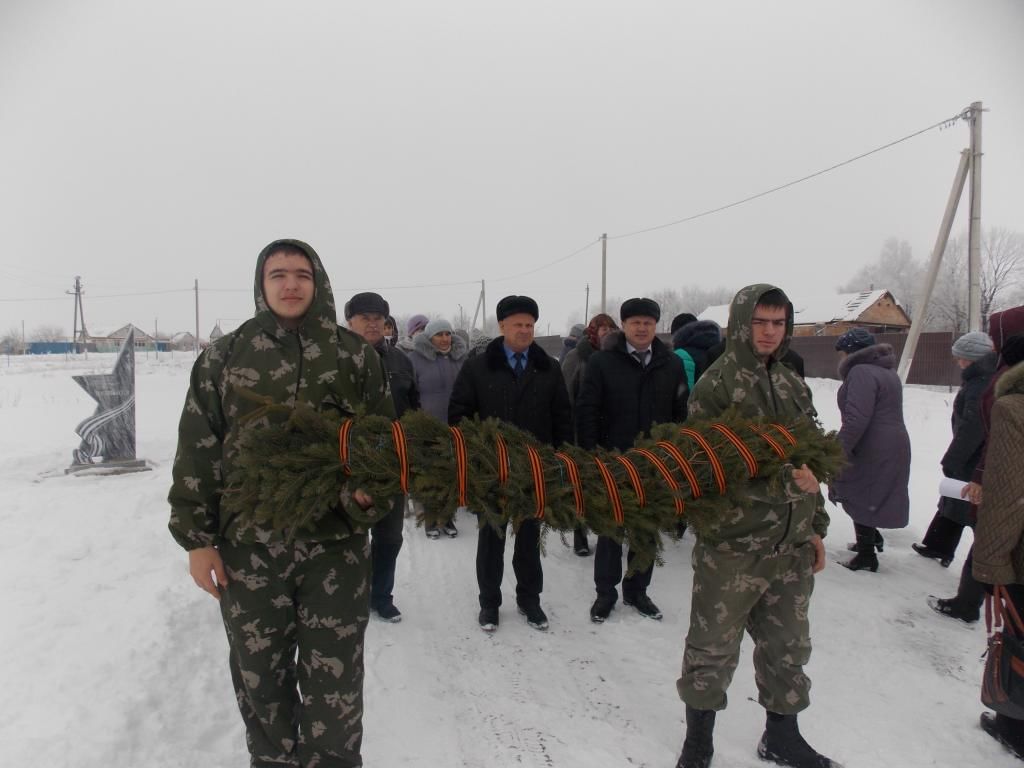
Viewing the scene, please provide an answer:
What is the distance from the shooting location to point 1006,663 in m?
2.37

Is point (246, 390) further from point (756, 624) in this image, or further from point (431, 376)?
point (431, 376)

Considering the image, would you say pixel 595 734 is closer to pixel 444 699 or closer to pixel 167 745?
pixel 444 699

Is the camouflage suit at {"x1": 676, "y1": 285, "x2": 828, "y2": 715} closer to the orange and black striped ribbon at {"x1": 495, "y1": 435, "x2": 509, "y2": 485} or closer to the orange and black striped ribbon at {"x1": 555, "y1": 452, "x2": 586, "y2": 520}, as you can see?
the orange and black striped ribbon at {"x1": 555, "y1": 452, "x2": 586, "y2": 520}

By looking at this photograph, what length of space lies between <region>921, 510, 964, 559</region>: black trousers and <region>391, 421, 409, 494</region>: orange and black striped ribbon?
15.4ft

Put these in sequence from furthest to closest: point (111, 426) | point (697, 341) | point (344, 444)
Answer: point (111, 426), point (697, 341), point (344, 444)

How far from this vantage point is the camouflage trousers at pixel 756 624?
2.36 metres

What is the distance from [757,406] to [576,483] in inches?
39.8

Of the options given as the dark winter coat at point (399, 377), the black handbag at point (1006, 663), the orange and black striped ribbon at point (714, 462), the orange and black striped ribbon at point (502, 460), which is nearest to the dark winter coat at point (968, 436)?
the black handbag at point (1006, 663)

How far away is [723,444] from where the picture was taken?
2117mm

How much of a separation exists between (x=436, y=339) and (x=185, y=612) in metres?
3.11

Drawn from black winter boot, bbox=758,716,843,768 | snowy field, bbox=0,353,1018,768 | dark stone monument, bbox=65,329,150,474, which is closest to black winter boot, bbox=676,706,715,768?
snowy field, bbox=0,353,1018,768

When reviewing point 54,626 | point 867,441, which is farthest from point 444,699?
point 867,441

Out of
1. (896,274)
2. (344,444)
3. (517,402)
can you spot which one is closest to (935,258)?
(517,402)

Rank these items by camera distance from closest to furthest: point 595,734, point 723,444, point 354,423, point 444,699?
point 354,423 → point 723,444 → point 595,734 → point 444,699
